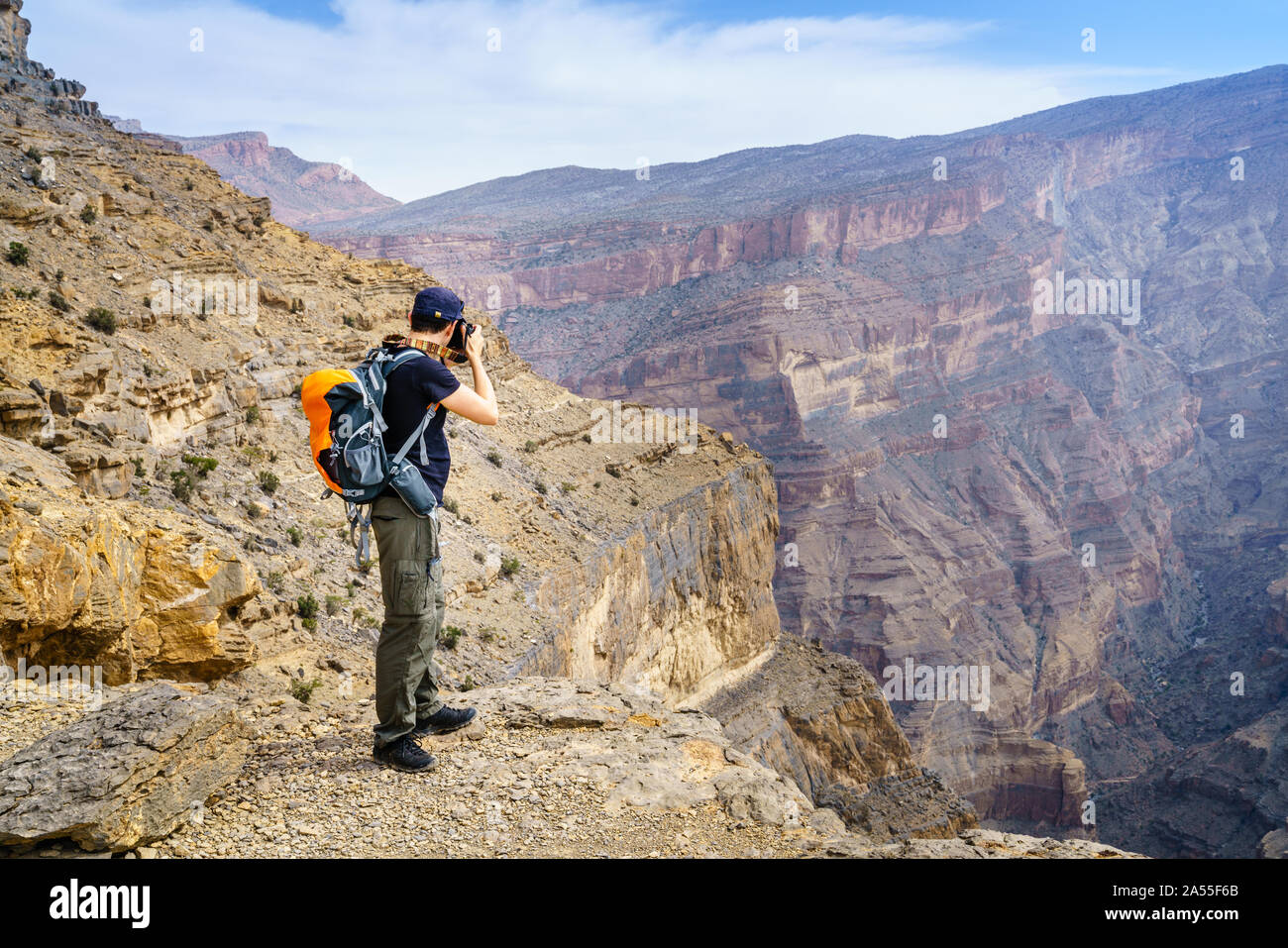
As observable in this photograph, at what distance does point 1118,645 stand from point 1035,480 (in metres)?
22.9

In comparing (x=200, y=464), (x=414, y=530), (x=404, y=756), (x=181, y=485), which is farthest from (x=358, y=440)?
(x=200, y=464)

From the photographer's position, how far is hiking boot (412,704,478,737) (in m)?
6.77

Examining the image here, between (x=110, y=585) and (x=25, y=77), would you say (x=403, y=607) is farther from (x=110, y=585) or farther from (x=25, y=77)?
(x=25, y=77)

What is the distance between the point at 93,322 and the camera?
52.2ft

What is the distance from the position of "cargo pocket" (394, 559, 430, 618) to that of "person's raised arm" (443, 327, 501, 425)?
37.6 inches

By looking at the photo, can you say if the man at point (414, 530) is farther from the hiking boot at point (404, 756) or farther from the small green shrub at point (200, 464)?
the small green shrub at point (200, 464)

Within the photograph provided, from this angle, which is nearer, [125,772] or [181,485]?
[125,772]

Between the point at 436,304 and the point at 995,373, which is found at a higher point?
the point at 995,373

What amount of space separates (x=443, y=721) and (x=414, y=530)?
1659 millimetres

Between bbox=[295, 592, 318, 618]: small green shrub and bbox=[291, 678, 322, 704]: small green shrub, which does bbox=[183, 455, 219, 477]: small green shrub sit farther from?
bbox=[291, 678, 322, 704]: small green shrub

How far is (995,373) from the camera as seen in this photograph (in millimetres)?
105000

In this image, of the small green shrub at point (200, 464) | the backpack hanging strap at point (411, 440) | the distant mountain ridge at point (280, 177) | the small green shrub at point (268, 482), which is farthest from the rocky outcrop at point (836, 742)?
the distant mountain ridge at point (280, 177)

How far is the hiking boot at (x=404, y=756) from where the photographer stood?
20.1ft
